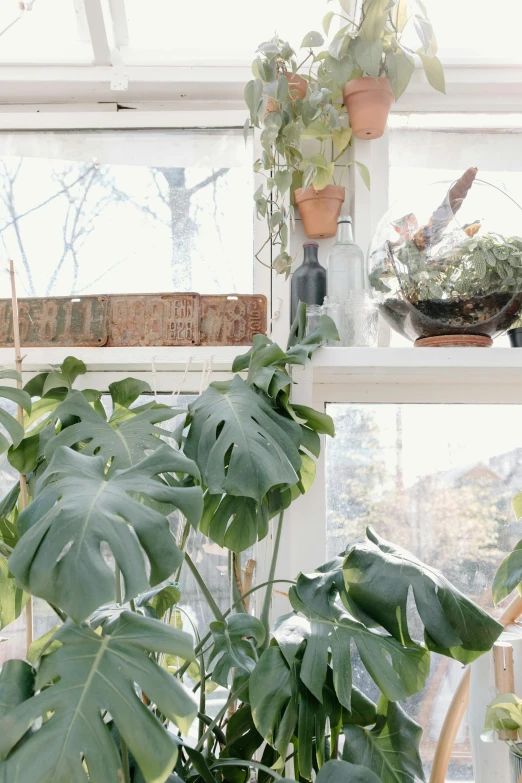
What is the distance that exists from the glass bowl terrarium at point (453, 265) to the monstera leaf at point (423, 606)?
1.60ft

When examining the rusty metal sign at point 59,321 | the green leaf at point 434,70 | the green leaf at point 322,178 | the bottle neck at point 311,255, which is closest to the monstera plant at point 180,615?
the rusty metal sign at point 59,321

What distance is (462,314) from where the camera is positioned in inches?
51.8

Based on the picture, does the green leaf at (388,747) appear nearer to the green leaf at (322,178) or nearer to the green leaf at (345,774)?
the green leaf at (345,774)

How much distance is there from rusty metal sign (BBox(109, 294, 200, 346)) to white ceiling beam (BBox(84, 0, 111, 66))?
1.88 feet

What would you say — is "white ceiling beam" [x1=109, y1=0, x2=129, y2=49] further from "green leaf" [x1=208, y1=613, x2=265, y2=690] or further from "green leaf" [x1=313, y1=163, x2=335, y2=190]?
"green leaf" [x1=208, y1=613, x2=265, y2=690]

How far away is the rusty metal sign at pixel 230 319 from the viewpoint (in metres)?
1.52

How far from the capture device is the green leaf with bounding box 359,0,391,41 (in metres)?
1.44

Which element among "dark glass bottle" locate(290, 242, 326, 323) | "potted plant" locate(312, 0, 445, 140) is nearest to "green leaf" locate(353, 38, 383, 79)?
"potted plant" locate(312, 0, 445, 140)

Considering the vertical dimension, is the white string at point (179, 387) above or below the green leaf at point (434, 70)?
below

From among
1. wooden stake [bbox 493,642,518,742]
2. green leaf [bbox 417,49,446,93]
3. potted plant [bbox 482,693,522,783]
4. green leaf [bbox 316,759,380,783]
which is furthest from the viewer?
green leaf [bbox 417,49,446,93]

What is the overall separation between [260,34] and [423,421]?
3.25ft

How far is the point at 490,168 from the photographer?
170 cm

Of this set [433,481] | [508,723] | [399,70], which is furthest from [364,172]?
[508,723]

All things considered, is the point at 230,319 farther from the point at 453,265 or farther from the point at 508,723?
the point at 508,723
